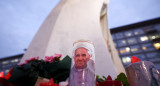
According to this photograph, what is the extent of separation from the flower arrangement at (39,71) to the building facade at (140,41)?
1663 cm

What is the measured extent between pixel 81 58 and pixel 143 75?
0.22 m

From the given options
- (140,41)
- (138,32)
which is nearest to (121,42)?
(140,41)

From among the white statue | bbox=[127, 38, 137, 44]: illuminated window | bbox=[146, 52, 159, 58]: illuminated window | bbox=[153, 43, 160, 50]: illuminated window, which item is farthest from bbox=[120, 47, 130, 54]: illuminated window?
the white statue

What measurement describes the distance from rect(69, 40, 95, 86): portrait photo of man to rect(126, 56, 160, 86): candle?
0.15m

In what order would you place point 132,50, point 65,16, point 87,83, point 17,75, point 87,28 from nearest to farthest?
point 87,83 → point 17,75 → point 87,28 → point 65,16 → point 132,50

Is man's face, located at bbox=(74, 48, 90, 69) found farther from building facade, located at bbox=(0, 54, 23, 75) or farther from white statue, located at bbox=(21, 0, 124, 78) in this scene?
building facade, located at bbox=(0, 54, 23, 75)

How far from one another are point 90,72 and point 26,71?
1.27ft

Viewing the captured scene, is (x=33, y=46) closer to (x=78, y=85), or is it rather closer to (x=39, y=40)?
(x=39, y=40)

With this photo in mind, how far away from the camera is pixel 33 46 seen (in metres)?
2.57

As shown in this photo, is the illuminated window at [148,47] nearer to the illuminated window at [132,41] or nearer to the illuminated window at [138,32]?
the illuminated window at [132,41]

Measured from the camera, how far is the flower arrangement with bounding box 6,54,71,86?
61cm

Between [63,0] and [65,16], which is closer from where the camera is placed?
[65,16]

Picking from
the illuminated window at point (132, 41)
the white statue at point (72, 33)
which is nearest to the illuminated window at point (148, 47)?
the illuminated window at point (132, 41)

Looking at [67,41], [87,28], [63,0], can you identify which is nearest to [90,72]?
[67,41]
